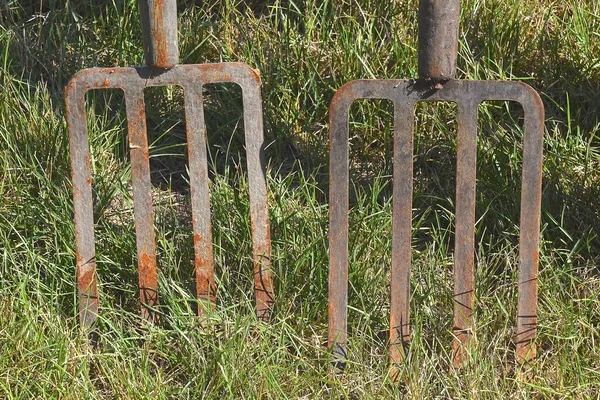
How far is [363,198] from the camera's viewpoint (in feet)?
10.7

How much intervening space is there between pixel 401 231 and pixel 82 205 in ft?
2.99

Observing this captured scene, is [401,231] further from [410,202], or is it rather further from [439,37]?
[439,37]

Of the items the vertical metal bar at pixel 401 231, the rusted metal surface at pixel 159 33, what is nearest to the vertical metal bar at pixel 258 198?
the rusted metal surface at pixel 159 33

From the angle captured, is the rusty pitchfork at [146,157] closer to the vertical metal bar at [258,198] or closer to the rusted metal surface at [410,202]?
the vertical metal bar at [258,198]

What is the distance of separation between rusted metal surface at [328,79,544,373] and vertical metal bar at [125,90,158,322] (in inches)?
20.7

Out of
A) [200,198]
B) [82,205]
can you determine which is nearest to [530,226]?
[200,198]

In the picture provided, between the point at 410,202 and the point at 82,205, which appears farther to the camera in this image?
the point at 82,205

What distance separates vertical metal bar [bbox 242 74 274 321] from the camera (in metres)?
2.92

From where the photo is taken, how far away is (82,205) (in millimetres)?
2947

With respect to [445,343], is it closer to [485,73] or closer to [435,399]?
[435,399]

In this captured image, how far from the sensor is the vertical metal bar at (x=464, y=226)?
9.16ft

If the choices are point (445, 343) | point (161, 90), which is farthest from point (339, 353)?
point (161, 90)

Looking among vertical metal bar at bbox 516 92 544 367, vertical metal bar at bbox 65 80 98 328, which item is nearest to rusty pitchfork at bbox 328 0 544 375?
vertical metal bar at bbox 516 92 544 367

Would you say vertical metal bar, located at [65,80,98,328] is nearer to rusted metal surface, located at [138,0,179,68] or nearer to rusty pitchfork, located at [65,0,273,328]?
rusty pitchfork, located at [65,0,273,328]
